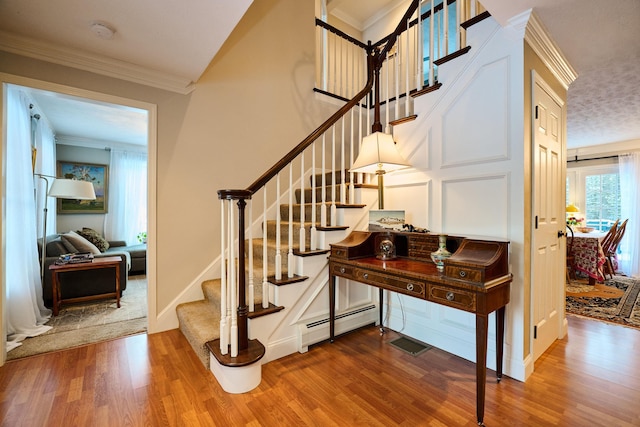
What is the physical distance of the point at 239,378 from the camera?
5.68 feet

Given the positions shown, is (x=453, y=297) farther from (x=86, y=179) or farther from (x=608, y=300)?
(x=86, y=179)

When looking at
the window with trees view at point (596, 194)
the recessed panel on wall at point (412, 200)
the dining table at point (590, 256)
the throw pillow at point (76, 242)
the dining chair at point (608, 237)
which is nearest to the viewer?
the recessed panel on wall at point (412, 200)

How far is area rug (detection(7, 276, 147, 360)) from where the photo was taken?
7.55 ft

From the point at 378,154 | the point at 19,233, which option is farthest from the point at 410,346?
the point at 19,233

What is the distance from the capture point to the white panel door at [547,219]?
199 centimetres

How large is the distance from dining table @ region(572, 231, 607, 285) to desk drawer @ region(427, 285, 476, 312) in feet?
14.6

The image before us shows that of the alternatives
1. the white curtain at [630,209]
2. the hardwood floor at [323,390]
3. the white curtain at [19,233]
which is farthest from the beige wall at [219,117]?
the white curtain at [630,209]

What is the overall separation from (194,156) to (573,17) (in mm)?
3170

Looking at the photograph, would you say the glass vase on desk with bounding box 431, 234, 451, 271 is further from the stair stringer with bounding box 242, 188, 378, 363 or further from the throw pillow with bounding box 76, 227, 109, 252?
the throw pillow with bounding box 76, 227, 109, 252

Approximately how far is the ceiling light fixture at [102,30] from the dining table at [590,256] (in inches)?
258

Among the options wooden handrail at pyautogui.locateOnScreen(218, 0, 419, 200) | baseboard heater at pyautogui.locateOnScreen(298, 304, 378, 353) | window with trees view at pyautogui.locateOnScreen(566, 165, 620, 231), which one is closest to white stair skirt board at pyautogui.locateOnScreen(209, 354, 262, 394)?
baseboard heater at pyautogui.locateOnScreen(298, 304, 378, 353)

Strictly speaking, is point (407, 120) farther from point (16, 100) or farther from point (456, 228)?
point (16, 100)

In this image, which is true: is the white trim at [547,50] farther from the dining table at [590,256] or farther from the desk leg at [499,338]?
the dining table at [590,256]

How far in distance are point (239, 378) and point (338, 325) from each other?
1.01 meters
